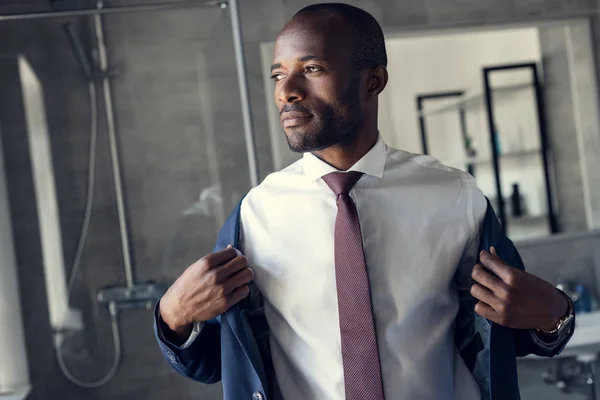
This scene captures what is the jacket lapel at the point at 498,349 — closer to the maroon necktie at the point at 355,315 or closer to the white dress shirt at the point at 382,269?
the white dress shirt at the point at 382,269

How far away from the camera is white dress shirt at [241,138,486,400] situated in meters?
0.93

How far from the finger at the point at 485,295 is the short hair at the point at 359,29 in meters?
0.35

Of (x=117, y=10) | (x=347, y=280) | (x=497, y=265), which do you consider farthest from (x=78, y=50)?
(x=497, y=265)

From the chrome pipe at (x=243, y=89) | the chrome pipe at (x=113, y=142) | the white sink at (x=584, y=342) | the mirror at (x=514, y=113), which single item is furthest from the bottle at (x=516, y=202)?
the chrome pipe at (x=113, y=142)

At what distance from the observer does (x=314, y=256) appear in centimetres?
98

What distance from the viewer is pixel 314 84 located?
928 millimetres

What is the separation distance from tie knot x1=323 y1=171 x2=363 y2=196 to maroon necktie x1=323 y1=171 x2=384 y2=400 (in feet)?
0.12

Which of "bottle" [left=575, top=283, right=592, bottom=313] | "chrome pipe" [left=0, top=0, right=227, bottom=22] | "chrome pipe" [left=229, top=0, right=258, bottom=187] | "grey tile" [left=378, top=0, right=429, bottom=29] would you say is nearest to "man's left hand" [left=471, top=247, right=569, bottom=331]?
"chrome pipe" [left=229, top=0, right=258, bottom=187]

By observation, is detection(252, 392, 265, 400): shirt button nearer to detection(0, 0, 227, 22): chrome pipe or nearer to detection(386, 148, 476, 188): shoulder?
detection(386, 148, 476, 188): shoulder

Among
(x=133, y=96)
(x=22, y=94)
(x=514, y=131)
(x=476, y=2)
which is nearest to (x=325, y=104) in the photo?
(x=133, y=96)

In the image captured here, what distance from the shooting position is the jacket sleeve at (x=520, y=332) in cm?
91

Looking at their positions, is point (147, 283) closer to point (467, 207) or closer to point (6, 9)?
point (6, 9)

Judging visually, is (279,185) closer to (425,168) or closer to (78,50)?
(425,168)

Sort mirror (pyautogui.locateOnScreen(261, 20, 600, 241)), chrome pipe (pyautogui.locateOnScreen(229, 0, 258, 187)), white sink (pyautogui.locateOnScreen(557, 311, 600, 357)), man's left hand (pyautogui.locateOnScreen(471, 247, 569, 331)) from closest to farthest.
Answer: man's left hand (pyautogui.locateOnScreen(471, 247, 569, 331))
chrome pipe (pyautogui.locateOnScreen(229, 0, 258, 187))
white sink (pyautogui.locateOnScreen(557, 311, 600, 357))
mirror (pyautogui.locateOnScreen(261, 20, 600, 241))
